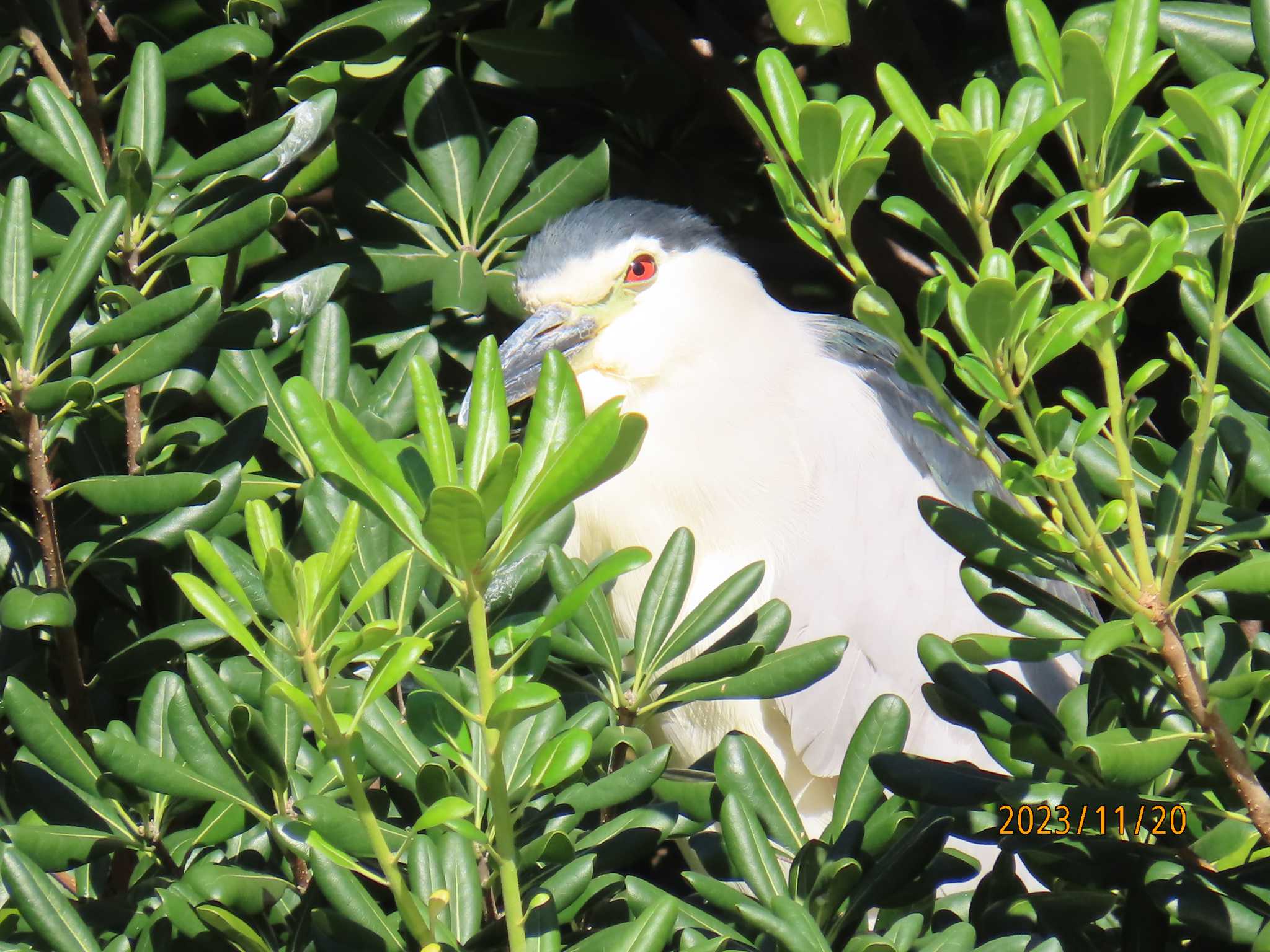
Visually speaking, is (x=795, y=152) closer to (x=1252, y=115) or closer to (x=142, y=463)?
(x=1252, y=115)

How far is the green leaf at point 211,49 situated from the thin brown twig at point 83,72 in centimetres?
10

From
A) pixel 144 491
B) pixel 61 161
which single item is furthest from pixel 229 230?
pixel 144 491

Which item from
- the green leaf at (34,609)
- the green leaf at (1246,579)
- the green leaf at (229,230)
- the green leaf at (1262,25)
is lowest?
the green leaf at (34,609)

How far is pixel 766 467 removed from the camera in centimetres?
214

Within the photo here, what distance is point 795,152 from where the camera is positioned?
89cm

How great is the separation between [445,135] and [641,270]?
52cm

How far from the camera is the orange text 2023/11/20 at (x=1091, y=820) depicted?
2.93 ft

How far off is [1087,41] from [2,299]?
104 cm

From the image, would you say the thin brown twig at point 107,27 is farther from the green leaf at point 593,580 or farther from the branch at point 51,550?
the green leaf at point 593,580

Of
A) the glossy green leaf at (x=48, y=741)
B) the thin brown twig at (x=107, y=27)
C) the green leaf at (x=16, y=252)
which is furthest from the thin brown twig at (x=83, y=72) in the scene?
the glossy green leaf at (x=48, y=741)

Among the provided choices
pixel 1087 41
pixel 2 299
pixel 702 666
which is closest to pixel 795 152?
pixel 1087 41

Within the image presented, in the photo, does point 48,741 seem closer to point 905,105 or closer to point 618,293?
point 905,105

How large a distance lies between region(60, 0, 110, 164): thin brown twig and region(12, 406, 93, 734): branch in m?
0.57

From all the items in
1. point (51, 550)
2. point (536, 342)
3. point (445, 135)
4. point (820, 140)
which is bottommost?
point (536, 342)
